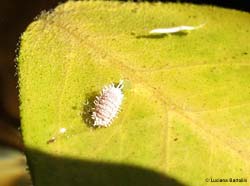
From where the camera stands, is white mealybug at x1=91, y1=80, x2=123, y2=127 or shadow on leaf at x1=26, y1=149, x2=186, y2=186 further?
white mealybug at x1=91, y1=80, x2=123, y2=127

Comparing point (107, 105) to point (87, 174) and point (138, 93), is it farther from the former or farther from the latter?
point (87, 174)

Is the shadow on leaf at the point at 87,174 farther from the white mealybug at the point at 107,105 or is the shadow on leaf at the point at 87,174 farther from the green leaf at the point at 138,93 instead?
the white mealybug at the point at 107,105

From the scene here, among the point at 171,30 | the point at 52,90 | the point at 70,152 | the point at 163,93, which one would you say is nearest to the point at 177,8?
the point at 171,30

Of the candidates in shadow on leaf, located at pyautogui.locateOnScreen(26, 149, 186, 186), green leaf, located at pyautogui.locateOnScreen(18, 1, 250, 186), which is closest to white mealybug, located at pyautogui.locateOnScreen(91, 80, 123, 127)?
green leaf, located at pyautogui.locateOnScreen(18, 1, 250, 186)

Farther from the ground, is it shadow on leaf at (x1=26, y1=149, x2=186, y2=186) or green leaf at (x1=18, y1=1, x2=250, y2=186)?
green leaf at (x1=18, y1=1, x2=250, y2=186)

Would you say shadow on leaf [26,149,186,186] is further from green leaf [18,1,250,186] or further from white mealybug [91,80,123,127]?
white mealybug [91,80,123,127]

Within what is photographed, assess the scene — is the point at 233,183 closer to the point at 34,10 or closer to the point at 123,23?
the point at 123,23

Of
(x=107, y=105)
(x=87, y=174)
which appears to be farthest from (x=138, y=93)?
(x=87, y=174)
